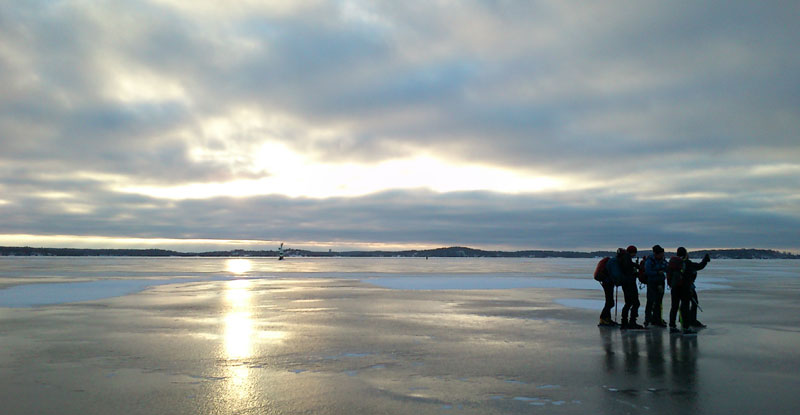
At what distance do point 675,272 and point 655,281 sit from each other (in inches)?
25.8

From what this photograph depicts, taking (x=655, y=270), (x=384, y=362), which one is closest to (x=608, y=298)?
(x=655, y=270)

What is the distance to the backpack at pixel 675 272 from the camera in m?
11.2

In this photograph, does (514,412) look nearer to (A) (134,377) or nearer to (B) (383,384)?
(B) (383,384)

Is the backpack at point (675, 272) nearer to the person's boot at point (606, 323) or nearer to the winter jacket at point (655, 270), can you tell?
the winter jacket at point (655, 270)

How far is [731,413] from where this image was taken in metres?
5.56

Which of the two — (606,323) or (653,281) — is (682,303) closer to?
(653,281)

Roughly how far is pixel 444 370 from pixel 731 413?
345 centimetres

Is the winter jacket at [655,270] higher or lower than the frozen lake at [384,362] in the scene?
higher

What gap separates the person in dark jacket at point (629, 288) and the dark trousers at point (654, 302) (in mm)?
434

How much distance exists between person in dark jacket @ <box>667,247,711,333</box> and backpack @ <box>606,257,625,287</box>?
3.31ft

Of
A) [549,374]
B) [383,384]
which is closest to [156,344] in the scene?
[383,384]

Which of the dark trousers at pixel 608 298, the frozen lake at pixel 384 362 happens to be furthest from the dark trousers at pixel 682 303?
the dark trousers at pixel 608 298

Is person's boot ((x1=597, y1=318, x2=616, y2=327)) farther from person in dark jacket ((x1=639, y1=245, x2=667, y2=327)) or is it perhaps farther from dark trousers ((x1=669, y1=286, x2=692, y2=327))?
dark trousers ((x1=669, y1=286, x2=692, y2=327))

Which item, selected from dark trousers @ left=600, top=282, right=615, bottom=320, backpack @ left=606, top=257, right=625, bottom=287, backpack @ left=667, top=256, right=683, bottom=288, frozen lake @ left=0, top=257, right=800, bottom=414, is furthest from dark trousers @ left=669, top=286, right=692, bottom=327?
dark trousers @ left=600, top=282, right=615, bottom=320
